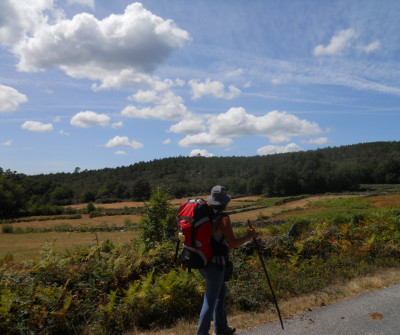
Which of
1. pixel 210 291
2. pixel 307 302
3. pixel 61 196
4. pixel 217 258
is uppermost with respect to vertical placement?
pixel 61 196

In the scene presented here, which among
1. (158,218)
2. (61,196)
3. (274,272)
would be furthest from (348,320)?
(61,196)

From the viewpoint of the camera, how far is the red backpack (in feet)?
10.7

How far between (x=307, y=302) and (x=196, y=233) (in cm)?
257

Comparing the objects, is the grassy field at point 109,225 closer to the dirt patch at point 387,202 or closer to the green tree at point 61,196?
the dirt patch at point 387,202

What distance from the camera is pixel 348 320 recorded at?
3.95 m

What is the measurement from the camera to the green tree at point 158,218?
8344 millimetres

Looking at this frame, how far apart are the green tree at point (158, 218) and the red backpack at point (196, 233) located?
490 centimetres

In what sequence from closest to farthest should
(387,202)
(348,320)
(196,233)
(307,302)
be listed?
(196,233)
(348,320)
(307,302)
(387,202)

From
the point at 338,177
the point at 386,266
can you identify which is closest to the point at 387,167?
the point at 338,177

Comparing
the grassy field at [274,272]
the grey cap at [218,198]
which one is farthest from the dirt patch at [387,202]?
the grey cap at [218,198]

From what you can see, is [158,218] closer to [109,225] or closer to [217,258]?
[217,258]

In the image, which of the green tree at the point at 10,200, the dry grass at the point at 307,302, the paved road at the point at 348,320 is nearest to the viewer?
the paved road at the point at 348,320

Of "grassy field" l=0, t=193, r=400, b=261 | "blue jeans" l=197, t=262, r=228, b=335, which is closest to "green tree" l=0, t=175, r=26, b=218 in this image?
"grassy field" l=0, t=193, r=400, b=261

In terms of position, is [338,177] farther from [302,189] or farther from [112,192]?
[112,192]
